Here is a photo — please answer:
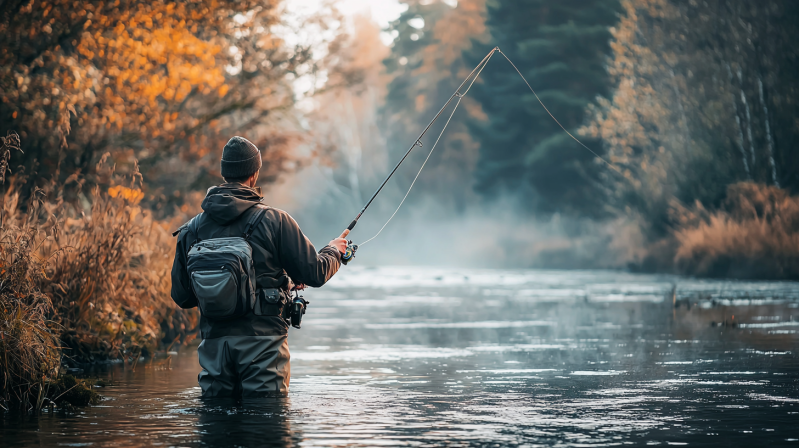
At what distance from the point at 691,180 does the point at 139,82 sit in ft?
66.5

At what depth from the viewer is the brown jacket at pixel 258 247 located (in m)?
6.79

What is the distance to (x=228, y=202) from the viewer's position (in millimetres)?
6789

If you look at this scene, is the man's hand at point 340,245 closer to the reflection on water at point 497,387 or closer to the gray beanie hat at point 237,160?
the gray beanie hat at point 237,160

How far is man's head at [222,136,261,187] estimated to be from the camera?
7.02 meters

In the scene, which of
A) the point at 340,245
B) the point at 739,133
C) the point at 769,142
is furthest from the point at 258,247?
the point at 739,133

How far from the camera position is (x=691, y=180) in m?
33.0

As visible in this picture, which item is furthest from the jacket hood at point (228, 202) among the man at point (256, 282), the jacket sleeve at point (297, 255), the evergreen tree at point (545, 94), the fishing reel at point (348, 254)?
the evergreen tree at point (545, 94)

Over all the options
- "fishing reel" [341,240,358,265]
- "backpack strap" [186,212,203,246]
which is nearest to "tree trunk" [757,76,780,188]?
"fishing reel" [341,240,358,265]

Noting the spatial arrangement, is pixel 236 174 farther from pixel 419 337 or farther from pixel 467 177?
pixel 467 177

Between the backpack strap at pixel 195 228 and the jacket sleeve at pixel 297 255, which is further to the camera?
the backpack strap at pixel 195 228

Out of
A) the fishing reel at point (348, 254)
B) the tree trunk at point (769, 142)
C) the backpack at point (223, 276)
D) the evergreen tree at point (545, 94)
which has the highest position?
the evergreen tree at point (545, 94)

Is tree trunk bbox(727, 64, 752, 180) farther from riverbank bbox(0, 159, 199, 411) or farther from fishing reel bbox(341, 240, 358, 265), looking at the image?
fishing reel bbox(341, 240, 358, 265)

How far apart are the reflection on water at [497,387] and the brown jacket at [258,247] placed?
0.47 meters

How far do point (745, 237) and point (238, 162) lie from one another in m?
23.4
